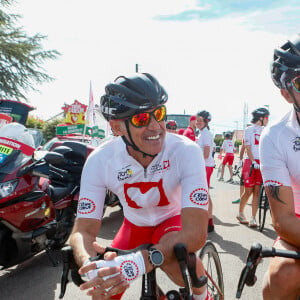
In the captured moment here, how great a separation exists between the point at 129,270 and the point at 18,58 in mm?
20024

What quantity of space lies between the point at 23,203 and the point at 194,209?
2.45m

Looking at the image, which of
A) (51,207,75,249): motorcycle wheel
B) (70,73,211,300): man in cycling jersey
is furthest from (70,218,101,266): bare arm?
(51,207,75,249): motorcycle wheel

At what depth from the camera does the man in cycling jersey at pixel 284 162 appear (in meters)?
1.91

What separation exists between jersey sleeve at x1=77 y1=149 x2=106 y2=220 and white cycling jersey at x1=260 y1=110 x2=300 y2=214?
1073mm

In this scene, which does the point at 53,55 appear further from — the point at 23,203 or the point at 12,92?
the point at 23,203

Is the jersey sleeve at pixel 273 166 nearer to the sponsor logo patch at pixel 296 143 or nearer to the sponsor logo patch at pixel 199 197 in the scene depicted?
the sponsor logo patch at pixel 296 143

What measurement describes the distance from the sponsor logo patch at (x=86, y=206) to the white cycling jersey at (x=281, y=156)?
1118 millimetres

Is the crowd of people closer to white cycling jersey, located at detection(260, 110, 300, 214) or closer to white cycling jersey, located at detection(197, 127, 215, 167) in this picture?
white cycling jersey, located at detection(260, 110, 300, 214)

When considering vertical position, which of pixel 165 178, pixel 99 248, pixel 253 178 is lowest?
pixel 253 178

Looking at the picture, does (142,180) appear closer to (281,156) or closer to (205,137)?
(281,156)

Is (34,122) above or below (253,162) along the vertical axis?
below

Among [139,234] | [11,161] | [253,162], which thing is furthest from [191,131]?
[139,234]

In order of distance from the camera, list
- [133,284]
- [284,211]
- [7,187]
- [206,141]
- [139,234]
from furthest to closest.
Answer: [206,141] → [133,284] → [7,187] → [139,234] → [284,211]

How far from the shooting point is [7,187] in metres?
3.58
